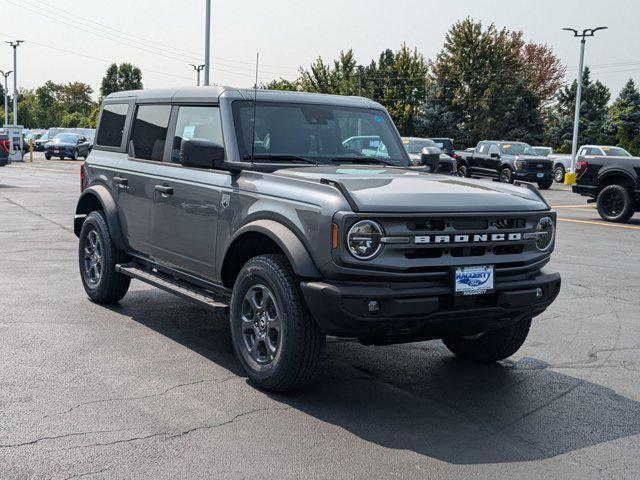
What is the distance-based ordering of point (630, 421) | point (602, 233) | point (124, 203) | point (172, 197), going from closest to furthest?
point (630, 421)
point (172, 197)
point (124, 203)
point (602, 233)

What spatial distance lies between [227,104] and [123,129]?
1.86m

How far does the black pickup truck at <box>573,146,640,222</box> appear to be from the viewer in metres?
17.1

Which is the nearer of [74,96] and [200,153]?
[200,153]

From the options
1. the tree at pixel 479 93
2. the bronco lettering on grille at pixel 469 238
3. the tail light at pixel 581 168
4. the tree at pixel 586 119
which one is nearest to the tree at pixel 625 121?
the tree at pixel 586 119

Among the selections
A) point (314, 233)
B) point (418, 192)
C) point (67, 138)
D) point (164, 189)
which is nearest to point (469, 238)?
point (418, 192)

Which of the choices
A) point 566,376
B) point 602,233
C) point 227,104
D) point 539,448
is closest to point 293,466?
point 539,448

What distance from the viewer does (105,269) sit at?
730 centimetres

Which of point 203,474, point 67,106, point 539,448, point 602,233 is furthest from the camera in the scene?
point 67,106

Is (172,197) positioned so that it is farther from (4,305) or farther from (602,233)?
(602,233)

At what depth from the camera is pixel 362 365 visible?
5.84 metres

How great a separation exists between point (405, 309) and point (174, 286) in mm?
2327

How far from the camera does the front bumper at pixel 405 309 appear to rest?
4.48 m

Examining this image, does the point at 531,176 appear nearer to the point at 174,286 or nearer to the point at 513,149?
the point at 513,149

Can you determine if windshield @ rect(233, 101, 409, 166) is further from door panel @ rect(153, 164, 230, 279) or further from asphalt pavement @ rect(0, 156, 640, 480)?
asphalt pavement @ rect(0, 156, 640, 480)
